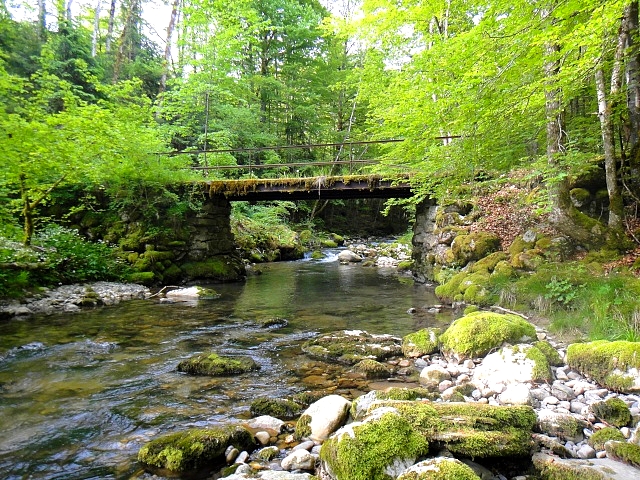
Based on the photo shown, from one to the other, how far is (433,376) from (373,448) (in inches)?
101

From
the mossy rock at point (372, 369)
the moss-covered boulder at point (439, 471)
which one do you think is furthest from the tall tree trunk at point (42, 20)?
the moss-covered boulder at point (439, 471)

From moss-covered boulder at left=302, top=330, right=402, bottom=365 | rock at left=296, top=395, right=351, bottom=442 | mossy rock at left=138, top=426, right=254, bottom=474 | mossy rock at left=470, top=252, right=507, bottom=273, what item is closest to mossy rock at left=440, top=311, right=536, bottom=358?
moss-covered boulder at left=302, top=330, right=402, bottom=365

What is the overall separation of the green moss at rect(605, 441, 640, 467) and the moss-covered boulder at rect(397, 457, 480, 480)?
134 centimetres

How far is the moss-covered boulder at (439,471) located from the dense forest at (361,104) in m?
5.38

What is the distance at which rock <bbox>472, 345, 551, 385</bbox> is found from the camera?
4660 mm

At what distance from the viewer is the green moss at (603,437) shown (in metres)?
3.22

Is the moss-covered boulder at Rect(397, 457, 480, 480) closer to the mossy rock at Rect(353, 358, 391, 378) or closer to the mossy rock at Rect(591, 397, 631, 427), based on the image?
the mossy rock at Rect(591, 397, 631, 427)

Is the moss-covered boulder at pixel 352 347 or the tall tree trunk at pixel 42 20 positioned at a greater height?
the tall tree trunk at pixel 42 20

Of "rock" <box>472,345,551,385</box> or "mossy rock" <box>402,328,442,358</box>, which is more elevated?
"rock" <box>472,345,551,385</box>

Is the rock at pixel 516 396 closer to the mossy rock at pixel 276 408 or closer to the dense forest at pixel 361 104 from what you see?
the mossy rock at pixel 276 408

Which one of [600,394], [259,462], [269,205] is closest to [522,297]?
[600,394]

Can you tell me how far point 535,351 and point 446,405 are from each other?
2.09 m

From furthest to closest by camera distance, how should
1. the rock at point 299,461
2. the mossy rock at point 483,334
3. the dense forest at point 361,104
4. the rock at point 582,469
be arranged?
the dense forest at point 361,104, the mossy rock at point 483,334, the rock at point 299,461, the rock at point 582,469

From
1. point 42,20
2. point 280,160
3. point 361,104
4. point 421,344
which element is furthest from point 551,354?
point 361,104
